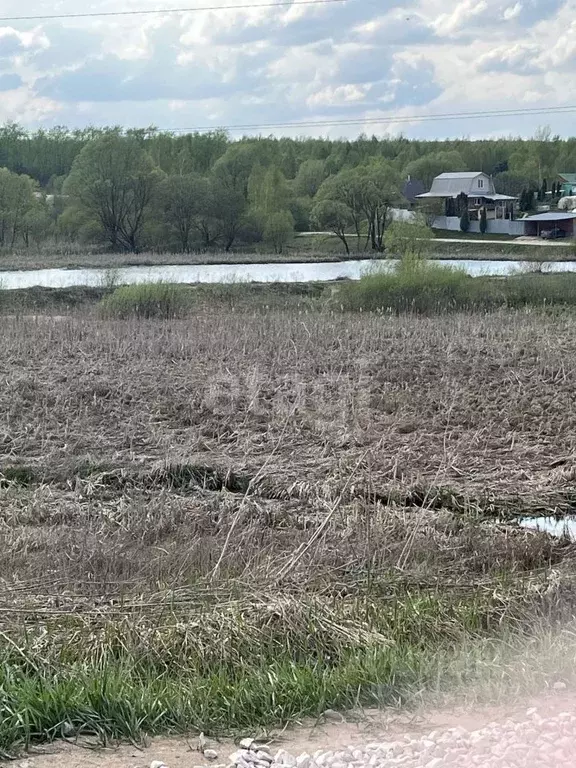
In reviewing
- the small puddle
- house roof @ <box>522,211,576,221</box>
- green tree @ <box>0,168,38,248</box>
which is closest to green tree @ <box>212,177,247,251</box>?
green tree @ <box>0,168,38,248</box>

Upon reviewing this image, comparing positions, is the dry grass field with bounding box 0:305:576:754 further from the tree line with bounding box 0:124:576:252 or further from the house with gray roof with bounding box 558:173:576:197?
the house with gray roof with bounding box 558:173:576:197

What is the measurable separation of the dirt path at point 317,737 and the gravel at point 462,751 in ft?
0.41

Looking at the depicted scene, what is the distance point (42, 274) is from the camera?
48219 millimetres

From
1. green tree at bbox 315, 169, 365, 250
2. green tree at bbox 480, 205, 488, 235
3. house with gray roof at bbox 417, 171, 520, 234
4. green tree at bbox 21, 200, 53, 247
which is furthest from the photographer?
house with gray roof at bbox 417, 171, 520, 234

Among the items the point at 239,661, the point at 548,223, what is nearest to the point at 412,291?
the point at 239,661

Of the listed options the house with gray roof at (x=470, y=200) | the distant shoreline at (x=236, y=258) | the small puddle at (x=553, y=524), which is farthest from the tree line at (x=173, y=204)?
the small puddle at (x=553, y=524)

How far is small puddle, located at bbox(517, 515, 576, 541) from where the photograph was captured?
1139 cm

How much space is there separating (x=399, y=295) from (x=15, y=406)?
18181 millimetres

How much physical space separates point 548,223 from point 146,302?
55.3 metres

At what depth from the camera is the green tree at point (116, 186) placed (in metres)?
66.7

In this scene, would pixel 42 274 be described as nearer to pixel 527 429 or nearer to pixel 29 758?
pixel 527 429

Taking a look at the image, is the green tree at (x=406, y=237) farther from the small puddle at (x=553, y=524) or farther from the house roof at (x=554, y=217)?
the small puddle at (x=553, y=524)

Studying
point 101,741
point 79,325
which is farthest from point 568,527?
point 79,325

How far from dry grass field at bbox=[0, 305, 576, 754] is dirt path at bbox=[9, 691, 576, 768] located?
14 centimetres
